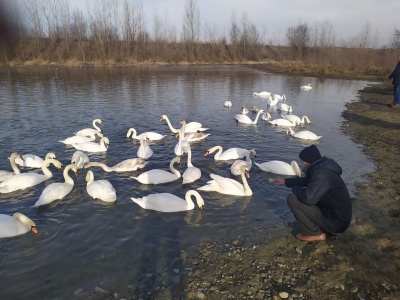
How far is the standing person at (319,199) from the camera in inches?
188

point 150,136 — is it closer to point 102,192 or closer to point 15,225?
point 102,192

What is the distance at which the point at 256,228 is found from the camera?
6.23 metres

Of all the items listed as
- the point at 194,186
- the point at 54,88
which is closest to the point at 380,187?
the point at 194,186

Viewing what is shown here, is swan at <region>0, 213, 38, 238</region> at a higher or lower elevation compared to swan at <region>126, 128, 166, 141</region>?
lower

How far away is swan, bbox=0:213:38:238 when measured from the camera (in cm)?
581

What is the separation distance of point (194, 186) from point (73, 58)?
5544cm

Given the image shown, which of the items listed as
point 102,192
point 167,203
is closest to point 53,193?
point 102,192

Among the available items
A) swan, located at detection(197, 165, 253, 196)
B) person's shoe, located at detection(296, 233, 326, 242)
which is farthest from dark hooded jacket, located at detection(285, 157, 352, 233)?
swan, located at detection(197, 165, 253, 196)

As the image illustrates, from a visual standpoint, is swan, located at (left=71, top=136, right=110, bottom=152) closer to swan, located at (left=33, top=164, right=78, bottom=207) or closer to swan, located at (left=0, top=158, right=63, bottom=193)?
swan, located at (left=0, top=158, right=63, bottom=193)

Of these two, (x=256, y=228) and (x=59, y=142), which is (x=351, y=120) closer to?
(x=256, y=228)

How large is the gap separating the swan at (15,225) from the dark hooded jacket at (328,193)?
4.82 metres

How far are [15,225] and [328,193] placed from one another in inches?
218

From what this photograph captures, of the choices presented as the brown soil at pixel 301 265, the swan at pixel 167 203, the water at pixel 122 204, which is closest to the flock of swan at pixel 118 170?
the swan at pixel 167 203

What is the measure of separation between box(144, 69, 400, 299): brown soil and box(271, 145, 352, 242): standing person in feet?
1.14
